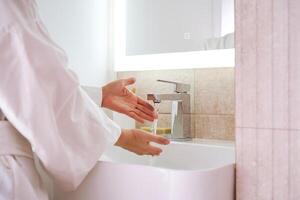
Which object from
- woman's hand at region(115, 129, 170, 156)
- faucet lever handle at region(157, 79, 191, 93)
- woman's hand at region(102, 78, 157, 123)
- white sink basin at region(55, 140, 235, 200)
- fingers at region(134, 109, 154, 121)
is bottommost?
white sink basin at region(55, 140, 235, 200)

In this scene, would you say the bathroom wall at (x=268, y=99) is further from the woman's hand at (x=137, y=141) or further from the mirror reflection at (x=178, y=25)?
the mirror reflection at (x=178, y=25)

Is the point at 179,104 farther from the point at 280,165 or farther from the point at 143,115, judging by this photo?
the point at 280,165

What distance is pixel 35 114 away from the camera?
56cm

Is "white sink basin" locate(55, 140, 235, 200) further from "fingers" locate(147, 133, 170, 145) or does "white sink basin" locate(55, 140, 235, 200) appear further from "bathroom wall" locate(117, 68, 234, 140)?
"bathroom wall" locate(117, 68, 234, 140)

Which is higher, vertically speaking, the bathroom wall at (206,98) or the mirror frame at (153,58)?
the mirror frame at (153,58)

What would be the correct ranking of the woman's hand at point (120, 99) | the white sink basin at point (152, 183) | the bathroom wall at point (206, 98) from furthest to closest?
the bathroom wall at point (206, 98) → the woman's hand at point (120, 99) → the white sink basin at point (152, 183)

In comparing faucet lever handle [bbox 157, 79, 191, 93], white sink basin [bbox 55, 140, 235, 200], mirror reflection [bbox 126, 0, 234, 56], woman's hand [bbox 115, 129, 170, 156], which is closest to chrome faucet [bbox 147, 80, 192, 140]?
faucet lever handle [bbox 157, 79, 191, 93]

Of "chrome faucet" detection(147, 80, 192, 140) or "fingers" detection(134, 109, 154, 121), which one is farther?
"chrome faucet" detection(147, 80, 192, 140)

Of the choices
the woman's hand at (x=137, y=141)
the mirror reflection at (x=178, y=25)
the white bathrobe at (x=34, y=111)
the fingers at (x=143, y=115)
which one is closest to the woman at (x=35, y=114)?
the white bathrobe at (x=34, y=111)

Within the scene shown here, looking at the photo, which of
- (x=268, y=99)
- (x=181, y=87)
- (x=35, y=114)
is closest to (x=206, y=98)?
(x=181, y=87)

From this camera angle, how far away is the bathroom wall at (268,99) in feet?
1.74

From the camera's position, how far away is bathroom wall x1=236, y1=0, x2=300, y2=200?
53 centimetres

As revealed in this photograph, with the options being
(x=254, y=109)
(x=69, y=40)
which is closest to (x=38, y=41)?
(x=254, y=109)

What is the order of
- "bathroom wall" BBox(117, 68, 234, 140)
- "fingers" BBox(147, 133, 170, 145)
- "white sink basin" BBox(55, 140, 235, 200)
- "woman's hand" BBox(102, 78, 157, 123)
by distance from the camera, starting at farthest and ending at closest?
1. "bathroom wall" BBox(117, 68, 234, 140)
2. "woman's hand" BBox(102, 78, 157, 123)
3. "fingers" BBox(147, 133, 170, 145)
4. "white sink basin" BBox(55, 140, 235, 200)
